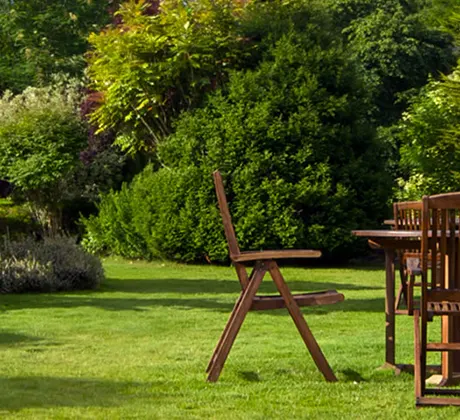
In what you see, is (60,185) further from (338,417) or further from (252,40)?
(338,417)

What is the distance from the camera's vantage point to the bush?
1538 centimetres

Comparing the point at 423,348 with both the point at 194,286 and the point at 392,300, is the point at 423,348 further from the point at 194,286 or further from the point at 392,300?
the point at 194,286

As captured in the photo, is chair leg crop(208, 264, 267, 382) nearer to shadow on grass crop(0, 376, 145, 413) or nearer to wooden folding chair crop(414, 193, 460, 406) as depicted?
shadow on grass crop(0, 376, 145, 413)

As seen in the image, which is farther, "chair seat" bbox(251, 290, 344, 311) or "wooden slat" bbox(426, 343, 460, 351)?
"chair seat" bbox(251, 290, 344, 311)

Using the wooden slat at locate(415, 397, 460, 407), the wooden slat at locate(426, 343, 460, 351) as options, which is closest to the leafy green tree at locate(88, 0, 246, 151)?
the wooden slat at locate(426, 343, 460, 351)

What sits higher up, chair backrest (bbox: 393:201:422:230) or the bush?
chair backrest (bbox: 393:201:422:230)

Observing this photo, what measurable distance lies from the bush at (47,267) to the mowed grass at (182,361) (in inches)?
20.2

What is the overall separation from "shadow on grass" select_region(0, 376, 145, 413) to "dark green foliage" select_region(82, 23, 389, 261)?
14676 millimetres

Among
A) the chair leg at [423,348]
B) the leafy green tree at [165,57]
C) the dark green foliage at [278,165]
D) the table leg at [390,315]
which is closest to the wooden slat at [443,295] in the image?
the chair leg at [423,348]

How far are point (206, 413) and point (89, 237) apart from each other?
20625mm

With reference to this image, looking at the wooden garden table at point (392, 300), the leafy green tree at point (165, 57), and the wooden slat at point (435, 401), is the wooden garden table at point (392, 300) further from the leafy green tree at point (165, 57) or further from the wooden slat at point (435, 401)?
the leafy green tree at point (165, 57)

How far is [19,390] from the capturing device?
7039 mm

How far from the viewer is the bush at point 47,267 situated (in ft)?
50.4

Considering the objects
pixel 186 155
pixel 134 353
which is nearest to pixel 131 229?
pixel 186 155
